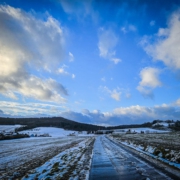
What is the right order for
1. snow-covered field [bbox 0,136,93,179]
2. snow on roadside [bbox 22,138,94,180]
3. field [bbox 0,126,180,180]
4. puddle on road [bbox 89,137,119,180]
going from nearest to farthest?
puddle on road [bbox 89,137,119,180] < snow on roadside [bbox 22,138,94,180] < field [bbox 0,126,180,180] < snow-covered field [bbox 0,136,93,179]

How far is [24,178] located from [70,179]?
2772 millimetres

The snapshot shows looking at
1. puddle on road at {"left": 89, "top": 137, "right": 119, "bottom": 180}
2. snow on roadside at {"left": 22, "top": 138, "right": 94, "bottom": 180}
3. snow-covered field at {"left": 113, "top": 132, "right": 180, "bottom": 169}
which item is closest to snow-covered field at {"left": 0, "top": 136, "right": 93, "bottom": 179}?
snow on roadside at {"left": 22, "top": 138, "right": 94, "bottom": 180}

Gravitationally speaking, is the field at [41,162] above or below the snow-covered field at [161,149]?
below

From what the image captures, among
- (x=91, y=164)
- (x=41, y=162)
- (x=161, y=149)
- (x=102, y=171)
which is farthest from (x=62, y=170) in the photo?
(x=161, y=149)

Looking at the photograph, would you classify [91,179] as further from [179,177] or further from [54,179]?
[179,177]

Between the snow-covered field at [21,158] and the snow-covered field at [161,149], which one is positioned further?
the snow-covered field at [161,149]

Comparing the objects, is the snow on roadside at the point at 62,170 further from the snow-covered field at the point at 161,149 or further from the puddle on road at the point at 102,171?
the snow-covered field at the point at 161,149

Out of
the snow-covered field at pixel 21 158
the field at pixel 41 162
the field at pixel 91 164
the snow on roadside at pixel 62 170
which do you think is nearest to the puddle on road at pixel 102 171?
the field at pixel 91 164

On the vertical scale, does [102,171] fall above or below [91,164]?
above

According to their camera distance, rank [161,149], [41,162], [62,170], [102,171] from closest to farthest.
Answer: [102,171] < [62,170] < [41,162] < [161,149]

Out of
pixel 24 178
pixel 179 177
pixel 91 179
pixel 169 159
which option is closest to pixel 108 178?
pixel 91 179

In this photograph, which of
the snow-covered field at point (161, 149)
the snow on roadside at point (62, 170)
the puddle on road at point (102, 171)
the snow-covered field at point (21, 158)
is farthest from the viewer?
the snow-covered field at point (161, 149)

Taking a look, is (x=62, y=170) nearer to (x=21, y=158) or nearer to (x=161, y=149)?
(x=21, y=158)

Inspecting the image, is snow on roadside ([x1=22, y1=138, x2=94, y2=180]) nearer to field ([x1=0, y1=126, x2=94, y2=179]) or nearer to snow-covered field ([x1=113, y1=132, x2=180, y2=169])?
field ([x1=0, y1=126, x2=94, y2=179])
